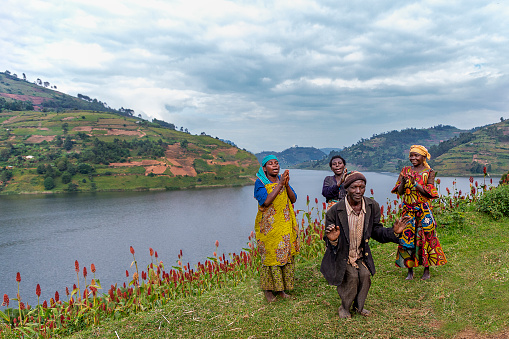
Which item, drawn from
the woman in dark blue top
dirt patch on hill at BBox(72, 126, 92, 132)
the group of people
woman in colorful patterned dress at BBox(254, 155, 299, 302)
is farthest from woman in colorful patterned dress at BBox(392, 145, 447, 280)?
dirt patch on hill at BBox(72, 126, 92, 132)

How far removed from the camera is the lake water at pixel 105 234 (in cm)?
2250

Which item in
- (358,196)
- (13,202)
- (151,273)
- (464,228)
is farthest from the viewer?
(13,202)

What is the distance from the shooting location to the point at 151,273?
6359 mm

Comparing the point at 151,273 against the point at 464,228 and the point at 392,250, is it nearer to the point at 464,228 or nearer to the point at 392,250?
the point at 392,250

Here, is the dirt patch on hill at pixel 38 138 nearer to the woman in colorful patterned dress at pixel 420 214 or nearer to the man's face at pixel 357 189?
the woman in colorful patterned dress at pixel 420 214

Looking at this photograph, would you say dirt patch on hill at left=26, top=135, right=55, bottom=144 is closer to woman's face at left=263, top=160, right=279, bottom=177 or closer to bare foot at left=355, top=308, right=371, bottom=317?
woman's face at left=263, top=160, right=279, bottom=177

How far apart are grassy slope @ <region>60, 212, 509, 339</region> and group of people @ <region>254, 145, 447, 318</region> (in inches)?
12.4

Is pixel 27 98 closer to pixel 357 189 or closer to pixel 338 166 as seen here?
pixel 338 166

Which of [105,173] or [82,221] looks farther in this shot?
[105,173]

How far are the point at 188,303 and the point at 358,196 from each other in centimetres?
340

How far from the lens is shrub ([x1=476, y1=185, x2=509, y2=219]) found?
344 inches

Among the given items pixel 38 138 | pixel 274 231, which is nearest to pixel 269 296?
pixel 274 231

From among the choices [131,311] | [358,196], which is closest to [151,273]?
[131,311]

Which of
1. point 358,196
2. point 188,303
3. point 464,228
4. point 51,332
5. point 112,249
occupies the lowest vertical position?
point 112,249
